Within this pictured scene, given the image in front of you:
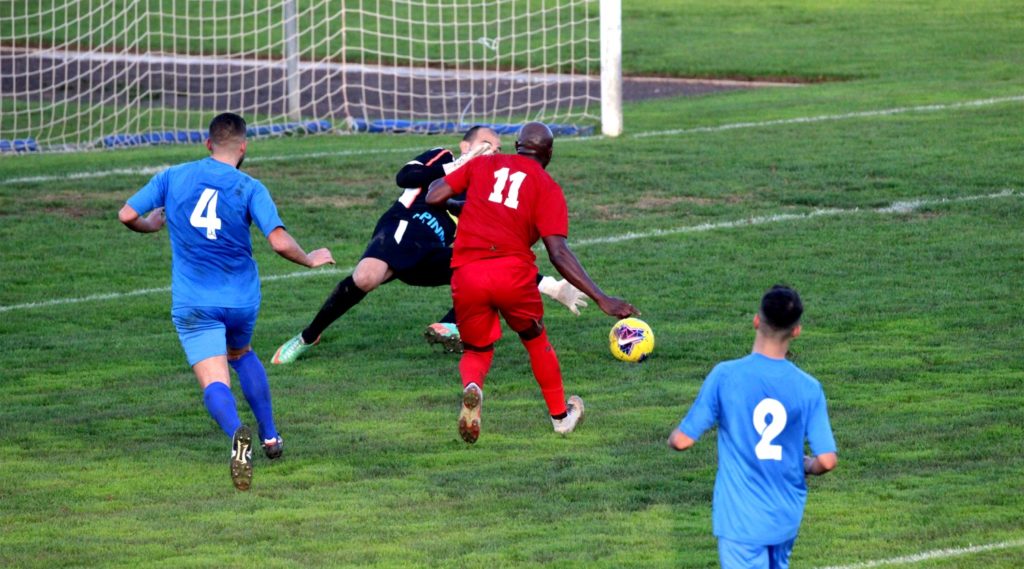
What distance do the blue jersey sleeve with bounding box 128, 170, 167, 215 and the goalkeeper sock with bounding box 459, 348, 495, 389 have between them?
1884 millimetres

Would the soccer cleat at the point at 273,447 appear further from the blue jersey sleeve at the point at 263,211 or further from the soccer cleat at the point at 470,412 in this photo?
the blue jersey sleeve at the point at 263,211

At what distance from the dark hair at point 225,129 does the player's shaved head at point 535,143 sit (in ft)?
5.09

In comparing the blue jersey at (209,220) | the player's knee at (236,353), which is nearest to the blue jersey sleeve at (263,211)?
the blue jersey at (209,220)

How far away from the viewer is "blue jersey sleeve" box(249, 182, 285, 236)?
8.20 m

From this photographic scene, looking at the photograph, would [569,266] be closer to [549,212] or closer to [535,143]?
[549,212]

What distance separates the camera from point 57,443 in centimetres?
941

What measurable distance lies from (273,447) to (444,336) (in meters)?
2.78

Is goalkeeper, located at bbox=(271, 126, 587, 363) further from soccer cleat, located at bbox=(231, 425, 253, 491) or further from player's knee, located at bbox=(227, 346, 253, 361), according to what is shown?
soccer cleat, located at bbox=(231, 425, 253, 491)

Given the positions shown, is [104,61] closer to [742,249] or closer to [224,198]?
[742,249]

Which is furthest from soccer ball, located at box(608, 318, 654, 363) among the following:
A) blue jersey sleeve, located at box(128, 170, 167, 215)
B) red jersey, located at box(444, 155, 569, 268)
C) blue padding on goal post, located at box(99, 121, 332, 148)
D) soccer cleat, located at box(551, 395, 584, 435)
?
blue padding on goal post, located at box(99, 121, 332, 148)

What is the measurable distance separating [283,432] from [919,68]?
1805 centimetres

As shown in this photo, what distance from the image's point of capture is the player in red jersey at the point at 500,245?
865 centimetres

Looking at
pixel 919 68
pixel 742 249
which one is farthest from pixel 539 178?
pixel 919 68

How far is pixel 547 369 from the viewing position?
906cm
